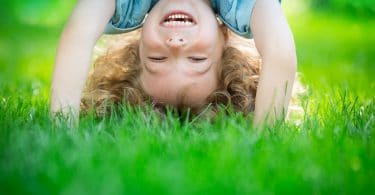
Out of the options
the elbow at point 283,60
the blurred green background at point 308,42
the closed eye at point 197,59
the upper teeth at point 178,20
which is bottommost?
the blurred green background at point 308,42

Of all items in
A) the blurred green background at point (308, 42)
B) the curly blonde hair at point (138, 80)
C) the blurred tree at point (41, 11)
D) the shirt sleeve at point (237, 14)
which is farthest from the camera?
the blurred tree at point (41, 11)

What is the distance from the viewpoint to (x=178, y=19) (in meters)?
2.94

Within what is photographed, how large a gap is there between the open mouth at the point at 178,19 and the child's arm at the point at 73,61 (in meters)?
0.28

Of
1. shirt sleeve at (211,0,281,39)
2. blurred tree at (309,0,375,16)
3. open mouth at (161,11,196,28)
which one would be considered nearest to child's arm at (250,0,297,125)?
shirt sleeve at (211,0,281,39)

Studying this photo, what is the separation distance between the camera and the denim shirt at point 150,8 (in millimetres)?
3006

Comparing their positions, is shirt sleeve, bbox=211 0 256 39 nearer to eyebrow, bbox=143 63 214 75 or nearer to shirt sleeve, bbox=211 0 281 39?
shirt sleeve, bbox=211 0 281 39

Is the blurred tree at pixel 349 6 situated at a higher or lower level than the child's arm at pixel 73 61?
lower

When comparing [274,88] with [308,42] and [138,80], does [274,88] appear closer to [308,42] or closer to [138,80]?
[138,80]

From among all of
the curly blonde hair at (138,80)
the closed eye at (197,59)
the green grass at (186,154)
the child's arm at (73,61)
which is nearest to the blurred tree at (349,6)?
the curly blonde hair at (138,80)

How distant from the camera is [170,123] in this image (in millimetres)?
2676

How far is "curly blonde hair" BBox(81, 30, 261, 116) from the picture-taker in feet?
10.1

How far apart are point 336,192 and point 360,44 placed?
4.21 m

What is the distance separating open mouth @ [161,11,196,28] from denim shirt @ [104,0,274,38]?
194 mm

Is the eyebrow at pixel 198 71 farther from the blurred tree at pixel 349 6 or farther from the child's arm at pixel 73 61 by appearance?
the blurred tree at pixel 349 6
